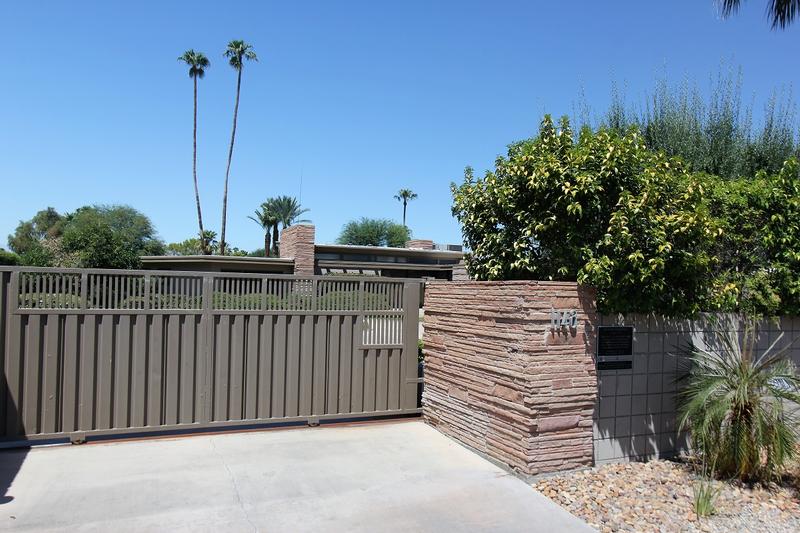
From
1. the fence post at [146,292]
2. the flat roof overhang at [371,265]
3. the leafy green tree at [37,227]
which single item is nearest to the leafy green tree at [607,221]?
the fence post at [146,292]

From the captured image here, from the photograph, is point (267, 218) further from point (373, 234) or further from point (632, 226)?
point (632, 226)

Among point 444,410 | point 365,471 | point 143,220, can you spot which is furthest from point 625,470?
point 143,220

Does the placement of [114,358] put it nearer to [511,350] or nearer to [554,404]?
[511,350]

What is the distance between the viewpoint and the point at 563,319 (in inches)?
238

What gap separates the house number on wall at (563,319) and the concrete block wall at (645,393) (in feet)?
1.64

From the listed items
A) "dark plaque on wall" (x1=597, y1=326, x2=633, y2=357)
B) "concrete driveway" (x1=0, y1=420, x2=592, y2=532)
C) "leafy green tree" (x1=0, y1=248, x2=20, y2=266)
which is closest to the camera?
"concrete driveway" (x1=0, y1=420, x2=592, y2=532)

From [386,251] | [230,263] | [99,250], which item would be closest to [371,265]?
[386,251]

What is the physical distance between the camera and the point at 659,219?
19.7 feet

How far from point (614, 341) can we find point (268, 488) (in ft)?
12.7

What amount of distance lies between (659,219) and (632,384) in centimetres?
186

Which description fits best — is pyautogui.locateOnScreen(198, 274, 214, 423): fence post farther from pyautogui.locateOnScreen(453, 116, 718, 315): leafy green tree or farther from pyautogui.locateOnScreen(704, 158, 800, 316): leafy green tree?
pyautogui.locateOnScreen(704, 158, 800, 316): leafy green tree

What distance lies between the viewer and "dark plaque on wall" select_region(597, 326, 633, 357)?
6.39 meters

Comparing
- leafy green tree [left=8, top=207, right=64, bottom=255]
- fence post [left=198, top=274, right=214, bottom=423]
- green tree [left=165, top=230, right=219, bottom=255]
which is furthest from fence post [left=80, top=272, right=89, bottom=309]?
leafy green tree [left=8, top=207, right=64, bottom=255]

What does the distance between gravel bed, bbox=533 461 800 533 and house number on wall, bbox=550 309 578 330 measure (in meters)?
1.51
